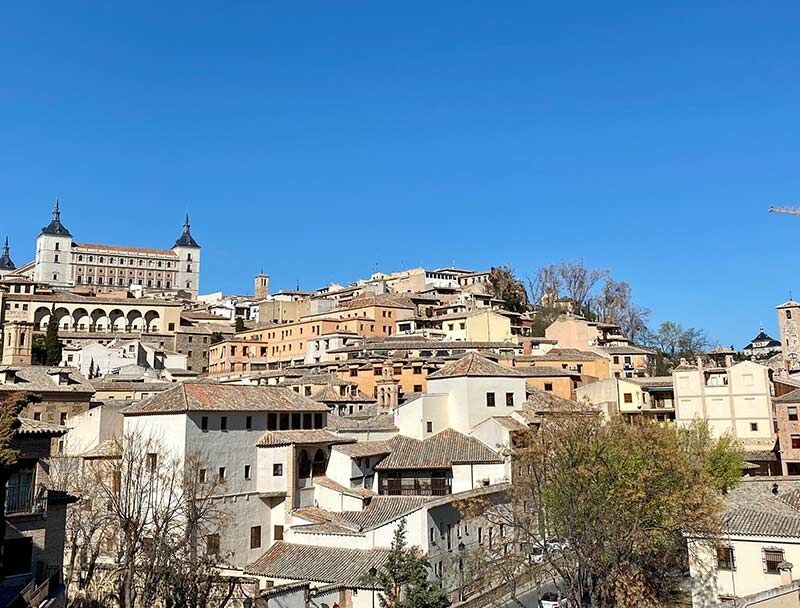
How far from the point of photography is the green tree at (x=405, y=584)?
25.5 metres

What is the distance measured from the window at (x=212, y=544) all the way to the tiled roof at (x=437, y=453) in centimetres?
820

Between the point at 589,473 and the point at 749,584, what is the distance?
7.27 meters

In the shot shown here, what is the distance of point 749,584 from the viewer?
25656mm

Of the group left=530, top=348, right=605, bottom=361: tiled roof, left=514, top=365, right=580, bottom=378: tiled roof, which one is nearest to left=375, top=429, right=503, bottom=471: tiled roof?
left=514, top=365, right=580, bottom=378: tiled roof

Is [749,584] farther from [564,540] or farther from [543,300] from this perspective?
[543,300]

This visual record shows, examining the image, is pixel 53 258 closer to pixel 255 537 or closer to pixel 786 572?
pixel 255 537

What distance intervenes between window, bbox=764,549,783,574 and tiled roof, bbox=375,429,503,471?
39.6 feet

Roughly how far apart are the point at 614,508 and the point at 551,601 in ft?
17.9

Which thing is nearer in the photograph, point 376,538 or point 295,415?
point 376,538

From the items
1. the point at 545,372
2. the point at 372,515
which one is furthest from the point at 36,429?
the point at 545,372

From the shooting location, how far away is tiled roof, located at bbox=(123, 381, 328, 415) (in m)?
31.9

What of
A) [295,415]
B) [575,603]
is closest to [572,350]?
[295,415]

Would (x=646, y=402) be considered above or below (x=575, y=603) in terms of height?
above

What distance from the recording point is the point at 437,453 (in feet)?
116
